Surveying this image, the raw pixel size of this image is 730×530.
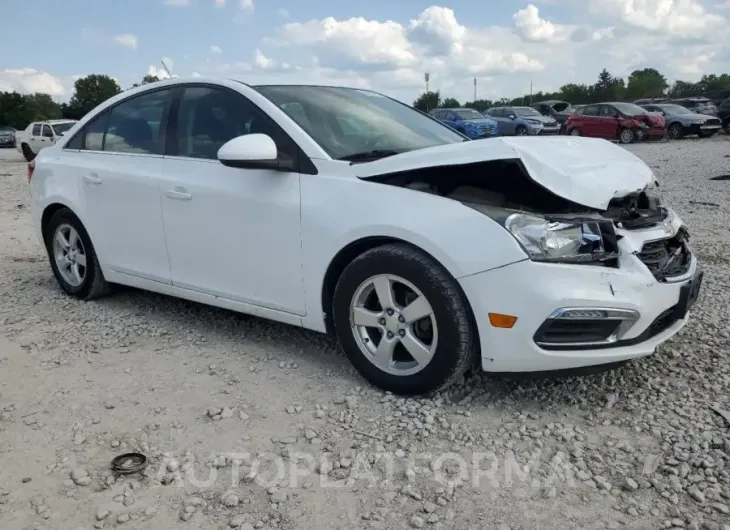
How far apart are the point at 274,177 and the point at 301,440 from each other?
143 cm

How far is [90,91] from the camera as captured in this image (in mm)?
80688

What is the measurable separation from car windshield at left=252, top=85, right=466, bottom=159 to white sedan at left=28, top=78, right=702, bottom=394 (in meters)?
0.02

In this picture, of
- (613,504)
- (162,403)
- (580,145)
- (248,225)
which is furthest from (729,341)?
(162,403)

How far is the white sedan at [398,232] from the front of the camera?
2.89 m

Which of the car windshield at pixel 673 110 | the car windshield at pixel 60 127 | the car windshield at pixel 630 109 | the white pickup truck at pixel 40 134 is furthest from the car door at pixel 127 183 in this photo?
the car windshield at pixel 673 110

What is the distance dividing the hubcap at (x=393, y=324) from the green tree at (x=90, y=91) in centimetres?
7872

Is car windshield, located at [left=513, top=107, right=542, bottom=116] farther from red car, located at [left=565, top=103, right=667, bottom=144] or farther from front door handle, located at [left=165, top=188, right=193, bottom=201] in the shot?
front door handle, located at [left=165, top=188, right=193, bottom=201]

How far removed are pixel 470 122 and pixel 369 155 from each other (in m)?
21.6

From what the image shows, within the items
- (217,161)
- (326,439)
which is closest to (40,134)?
(217,161)

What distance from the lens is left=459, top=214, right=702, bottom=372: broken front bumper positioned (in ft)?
9.25

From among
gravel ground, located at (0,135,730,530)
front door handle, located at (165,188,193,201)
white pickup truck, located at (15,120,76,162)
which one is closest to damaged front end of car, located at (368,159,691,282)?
gravel ground, located at (0,135,730,530)

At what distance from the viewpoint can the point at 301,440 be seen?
293 cm

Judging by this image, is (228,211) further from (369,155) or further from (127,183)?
(127,183)

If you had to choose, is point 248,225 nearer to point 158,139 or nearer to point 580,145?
point 158,139
